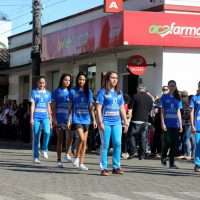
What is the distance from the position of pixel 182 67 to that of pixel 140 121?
5.54 metres

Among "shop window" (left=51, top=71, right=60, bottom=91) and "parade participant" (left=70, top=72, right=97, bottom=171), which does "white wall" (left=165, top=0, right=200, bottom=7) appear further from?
"shop window" (left=51, top=71, right=60, bottom=91)

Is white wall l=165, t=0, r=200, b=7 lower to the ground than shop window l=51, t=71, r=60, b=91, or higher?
higher

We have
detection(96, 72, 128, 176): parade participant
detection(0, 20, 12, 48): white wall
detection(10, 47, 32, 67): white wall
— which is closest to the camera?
detection(96, 72, 128, 176): parade participant

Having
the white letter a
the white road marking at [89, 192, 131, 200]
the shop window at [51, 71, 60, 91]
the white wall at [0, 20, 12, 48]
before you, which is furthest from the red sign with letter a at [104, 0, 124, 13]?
→ the white wall at [0, 20, 12, 48]

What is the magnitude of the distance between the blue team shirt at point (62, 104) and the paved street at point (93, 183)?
1.05 metres

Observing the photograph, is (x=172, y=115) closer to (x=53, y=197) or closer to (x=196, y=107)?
(x=196, y=107)

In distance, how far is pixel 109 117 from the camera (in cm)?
1356

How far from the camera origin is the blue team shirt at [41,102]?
16141 mm

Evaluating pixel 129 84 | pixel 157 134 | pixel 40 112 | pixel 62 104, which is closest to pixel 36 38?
pixel 129 84

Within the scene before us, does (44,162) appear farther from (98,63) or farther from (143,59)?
(98,63)

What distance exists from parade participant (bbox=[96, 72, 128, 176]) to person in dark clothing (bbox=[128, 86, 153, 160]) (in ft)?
15.8

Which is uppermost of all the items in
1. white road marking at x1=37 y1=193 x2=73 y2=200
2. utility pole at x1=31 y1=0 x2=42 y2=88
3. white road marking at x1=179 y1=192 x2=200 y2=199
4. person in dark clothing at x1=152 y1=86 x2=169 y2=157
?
utility pole at x1=31 y1=0 x2=42 y2=88

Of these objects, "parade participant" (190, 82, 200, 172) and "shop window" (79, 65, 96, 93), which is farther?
"shop window" (79, 65, 96, 93)

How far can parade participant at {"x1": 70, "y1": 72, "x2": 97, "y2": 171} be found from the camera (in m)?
14.4
